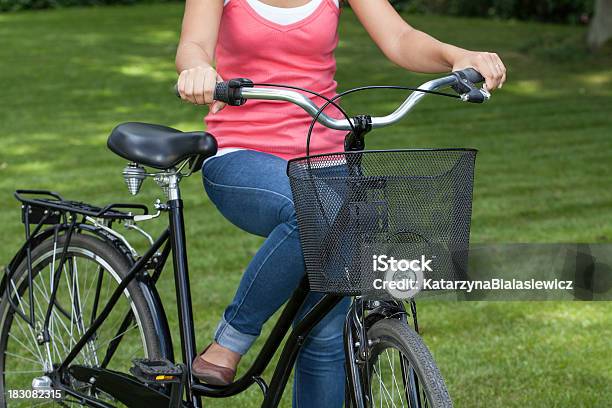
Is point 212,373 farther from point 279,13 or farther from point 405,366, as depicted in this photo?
point 279,13

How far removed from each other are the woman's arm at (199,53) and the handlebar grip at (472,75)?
0.60m

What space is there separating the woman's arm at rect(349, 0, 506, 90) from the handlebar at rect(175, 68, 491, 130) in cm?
7

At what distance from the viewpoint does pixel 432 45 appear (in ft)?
10.6

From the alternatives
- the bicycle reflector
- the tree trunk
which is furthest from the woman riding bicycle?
the tree trunk

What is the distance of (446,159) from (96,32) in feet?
65.8

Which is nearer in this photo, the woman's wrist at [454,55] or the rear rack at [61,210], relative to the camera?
the woman's wrist at [454,55]

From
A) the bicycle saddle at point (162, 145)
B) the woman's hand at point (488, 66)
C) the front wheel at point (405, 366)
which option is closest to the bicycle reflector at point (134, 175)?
the bicycle saddle at point (162, 145)

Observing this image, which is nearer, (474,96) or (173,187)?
(474,96)

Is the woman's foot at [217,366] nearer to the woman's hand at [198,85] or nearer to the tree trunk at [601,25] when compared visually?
the woman's hand at [198,85]

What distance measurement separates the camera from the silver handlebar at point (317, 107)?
2.81 metres

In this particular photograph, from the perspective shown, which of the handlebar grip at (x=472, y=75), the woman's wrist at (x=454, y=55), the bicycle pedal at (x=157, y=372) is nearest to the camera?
the handlebar grip at (x=472, y=75)

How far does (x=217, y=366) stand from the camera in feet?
11.1

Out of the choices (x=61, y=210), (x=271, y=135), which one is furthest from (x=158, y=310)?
(x=271, y=135)

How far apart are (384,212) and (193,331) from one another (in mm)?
1011
